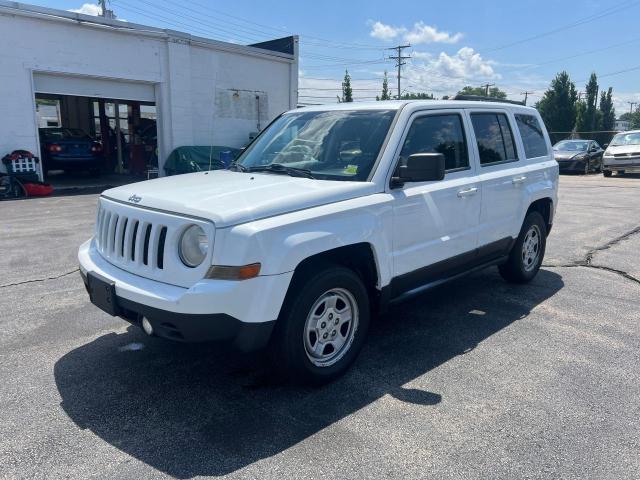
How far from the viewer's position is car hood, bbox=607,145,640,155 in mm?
20828

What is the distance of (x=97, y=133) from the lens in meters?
21.9

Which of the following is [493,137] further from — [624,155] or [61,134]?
[624,155]

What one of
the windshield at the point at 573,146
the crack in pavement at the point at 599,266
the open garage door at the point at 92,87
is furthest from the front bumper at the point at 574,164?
the open garage door at the point at 92,87

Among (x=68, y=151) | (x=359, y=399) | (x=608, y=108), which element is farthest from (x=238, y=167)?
(x=608, y=108)

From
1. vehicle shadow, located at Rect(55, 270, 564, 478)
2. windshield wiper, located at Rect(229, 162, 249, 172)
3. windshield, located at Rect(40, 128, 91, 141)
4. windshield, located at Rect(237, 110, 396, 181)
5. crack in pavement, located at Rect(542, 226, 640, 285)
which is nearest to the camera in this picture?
vehicle shadow, located at Rect(55, 270, 564, 478)

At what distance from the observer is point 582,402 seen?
3518 millimetres

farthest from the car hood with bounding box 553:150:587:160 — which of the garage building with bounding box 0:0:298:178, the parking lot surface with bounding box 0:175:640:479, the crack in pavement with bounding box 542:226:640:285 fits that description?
the parking lot surface with bounding box 0:175:640:479

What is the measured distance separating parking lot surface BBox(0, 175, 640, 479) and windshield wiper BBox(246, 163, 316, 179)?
1.49 m

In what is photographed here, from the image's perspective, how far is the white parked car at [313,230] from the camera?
3.08 meters

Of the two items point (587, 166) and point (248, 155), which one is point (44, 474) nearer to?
point (248, 155)

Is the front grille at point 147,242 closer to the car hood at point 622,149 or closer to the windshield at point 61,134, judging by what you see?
the windshield at point 61,134

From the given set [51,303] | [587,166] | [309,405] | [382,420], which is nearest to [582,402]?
[382,420]

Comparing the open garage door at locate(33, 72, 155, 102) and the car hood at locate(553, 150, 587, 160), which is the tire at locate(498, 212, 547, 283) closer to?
the open garage door at locate(33, 72, 155, 102)

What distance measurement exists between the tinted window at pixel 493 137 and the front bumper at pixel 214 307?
9.25 ft
